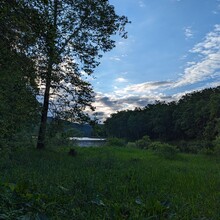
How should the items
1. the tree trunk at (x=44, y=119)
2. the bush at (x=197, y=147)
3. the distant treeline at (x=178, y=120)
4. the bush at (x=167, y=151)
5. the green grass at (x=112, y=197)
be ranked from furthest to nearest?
1. the distant treeline at (x=178, y=120)
2. the bush at (x=197, y=147)
3. the bush at (x=167, y=151)
4. the tree trunk at (x=44, y=119)
5. the green grass at (x=112, y=197)

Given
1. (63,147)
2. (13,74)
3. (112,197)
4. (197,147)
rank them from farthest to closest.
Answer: (197,147) → (63,147) → (13,74) → (112,197)

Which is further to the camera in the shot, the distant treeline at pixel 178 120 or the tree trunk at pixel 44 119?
the distant treeline at pixel 178 120

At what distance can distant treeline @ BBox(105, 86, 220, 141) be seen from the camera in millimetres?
71562

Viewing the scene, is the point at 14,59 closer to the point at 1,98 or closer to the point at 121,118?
the point at 1,98

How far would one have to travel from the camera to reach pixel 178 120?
313ft

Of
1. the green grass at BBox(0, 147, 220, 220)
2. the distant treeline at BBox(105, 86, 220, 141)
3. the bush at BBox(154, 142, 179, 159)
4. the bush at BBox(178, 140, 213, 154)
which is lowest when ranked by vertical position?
the green grass at BBox(0, 147, 220, 220)

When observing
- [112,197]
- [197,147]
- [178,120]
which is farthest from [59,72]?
[178,120]

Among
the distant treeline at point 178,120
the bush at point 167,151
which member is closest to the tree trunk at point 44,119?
the bush at point 167,151

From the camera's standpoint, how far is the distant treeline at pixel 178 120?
7156cm

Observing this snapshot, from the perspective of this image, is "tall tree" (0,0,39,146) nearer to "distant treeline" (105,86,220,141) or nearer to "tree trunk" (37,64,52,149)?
"tree trunk" (37,64,52,149)

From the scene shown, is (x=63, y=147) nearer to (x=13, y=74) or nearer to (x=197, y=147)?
(x=13, y=74)

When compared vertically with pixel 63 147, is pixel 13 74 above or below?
above

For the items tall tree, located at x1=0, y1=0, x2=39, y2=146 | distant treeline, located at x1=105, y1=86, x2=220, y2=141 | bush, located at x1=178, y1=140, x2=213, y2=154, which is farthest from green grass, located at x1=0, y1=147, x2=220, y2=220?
distant treeline, located at x1=105, y1=86, x2=220, y2=141

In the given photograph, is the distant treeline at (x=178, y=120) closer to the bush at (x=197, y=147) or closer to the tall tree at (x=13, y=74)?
the bush at (x=197, y=147)
